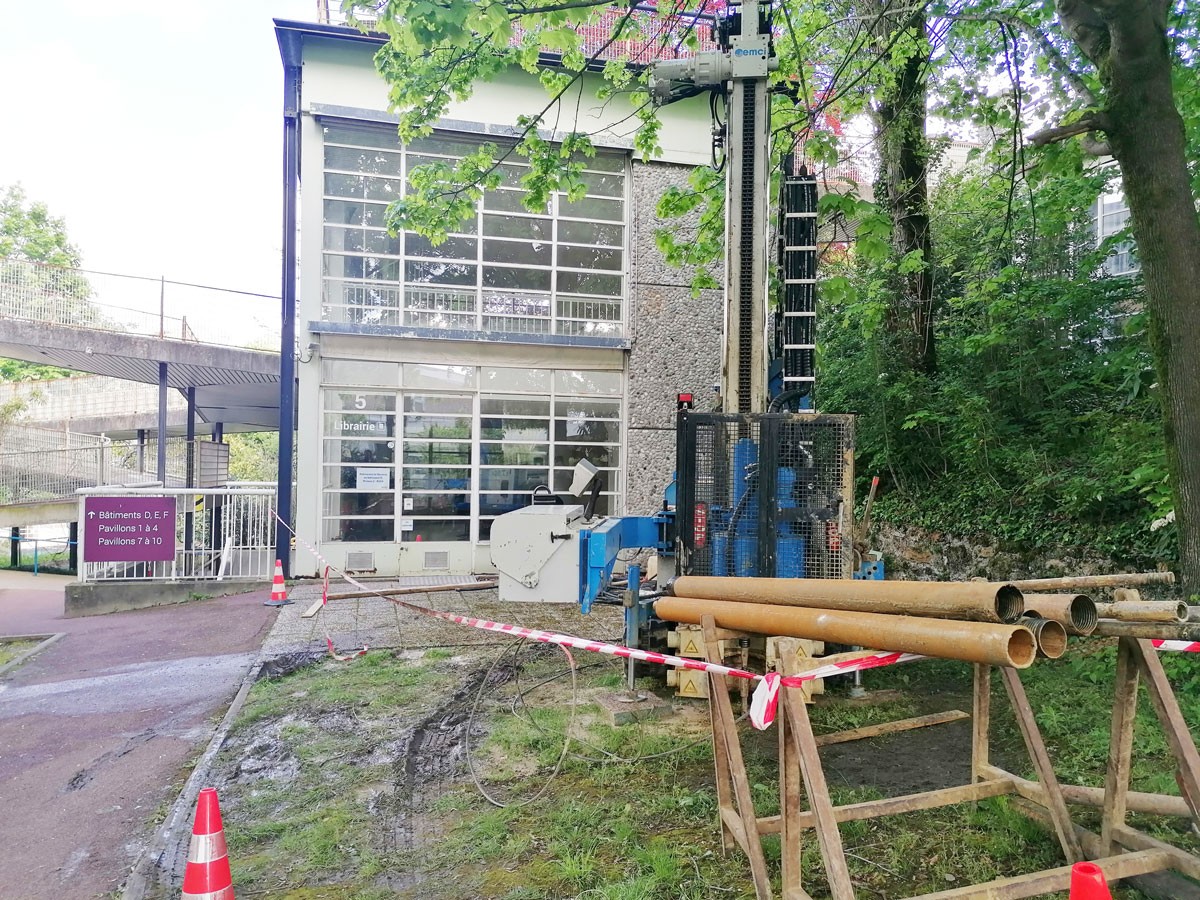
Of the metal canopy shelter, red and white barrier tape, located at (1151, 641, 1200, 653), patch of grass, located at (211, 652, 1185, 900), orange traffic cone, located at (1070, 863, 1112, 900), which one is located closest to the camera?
orange traffic cone, located at (1070, 863, 1112, 900)

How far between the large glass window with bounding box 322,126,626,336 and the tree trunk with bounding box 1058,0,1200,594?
837cm

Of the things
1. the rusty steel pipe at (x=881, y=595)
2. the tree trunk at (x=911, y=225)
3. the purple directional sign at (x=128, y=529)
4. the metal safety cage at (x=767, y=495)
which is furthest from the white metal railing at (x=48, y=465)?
the rusty steel pipe at (x=881, y=595)

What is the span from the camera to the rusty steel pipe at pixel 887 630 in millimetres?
2074

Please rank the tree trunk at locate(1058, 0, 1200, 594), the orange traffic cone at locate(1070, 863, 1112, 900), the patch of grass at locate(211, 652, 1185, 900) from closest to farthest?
the orange traffic cone at locate(1070, 863, 1112, 900) < the patch of grass at locate(211, 652, 1185, 900) < the tree trunk at locate(1058, 0, 1200, 594)

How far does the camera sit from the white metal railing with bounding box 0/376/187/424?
1989cm

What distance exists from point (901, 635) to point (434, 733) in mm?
3815

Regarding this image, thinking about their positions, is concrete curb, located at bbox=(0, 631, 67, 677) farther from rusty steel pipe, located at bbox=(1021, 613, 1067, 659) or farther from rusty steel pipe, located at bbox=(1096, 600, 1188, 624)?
Result: rusty steel pipe, located at bbox=(1096, 600, 1188, 624)

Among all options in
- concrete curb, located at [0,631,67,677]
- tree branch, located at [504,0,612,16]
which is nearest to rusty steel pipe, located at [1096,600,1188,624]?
tree branch, located at [504,0,612,16]

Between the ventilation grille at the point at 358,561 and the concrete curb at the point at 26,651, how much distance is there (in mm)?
3753

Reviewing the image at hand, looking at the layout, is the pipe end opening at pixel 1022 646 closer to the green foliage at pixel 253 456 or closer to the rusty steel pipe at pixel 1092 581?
the rusty steel pipe at pixel 1092 581

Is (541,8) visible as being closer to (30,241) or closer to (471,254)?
(471,254)

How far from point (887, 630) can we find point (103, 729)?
240 inches

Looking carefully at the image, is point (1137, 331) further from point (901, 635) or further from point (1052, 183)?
point (901, 635)

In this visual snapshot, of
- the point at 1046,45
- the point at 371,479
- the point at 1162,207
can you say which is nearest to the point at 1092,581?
the point at 1162,207
